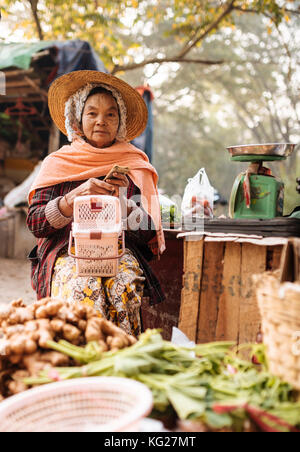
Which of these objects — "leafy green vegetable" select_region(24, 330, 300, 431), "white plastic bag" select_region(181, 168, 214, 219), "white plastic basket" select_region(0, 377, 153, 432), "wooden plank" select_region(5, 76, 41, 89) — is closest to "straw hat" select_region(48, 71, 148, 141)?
"white plastic bag" select_region(181, 168, 214, 219)

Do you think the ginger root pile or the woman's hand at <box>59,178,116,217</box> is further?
the woman's hand at <box>59,178,116,217</box>

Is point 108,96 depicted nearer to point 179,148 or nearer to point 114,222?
point 114,222

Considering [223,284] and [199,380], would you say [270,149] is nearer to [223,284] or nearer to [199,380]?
[223,284]

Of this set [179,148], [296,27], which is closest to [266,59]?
[296,27]

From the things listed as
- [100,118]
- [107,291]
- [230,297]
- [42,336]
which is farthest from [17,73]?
[42,336]

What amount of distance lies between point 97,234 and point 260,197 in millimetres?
1253

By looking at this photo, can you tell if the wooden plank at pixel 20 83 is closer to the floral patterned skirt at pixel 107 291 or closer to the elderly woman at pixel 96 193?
the elderly woman at pixel 96 193

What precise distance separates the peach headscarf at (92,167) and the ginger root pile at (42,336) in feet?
3.86

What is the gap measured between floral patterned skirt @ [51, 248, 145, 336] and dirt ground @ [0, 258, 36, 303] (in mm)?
3069

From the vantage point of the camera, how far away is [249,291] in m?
2.39

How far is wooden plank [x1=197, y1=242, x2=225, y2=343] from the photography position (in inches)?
99.0

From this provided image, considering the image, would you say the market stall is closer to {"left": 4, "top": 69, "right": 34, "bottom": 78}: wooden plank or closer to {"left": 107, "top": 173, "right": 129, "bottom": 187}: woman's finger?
{"left": 4, "top": 69, "right": 34, "bottom": 78}: wooden plank

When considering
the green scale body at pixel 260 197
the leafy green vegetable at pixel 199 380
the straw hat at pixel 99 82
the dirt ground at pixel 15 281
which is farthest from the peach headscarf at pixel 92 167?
the dirt ground at pixel 15 281
